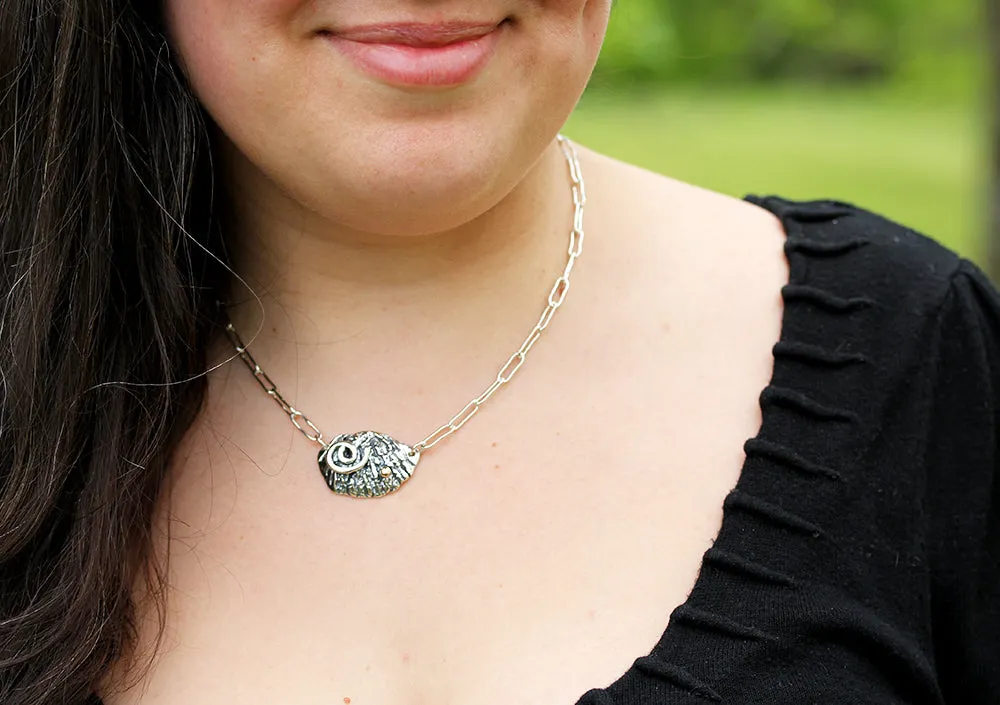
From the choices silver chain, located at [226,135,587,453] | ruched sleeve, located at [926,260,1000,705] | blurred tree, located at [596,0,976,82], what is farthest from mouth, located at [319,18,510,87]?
blurred tree, located at [596,0,976,82]

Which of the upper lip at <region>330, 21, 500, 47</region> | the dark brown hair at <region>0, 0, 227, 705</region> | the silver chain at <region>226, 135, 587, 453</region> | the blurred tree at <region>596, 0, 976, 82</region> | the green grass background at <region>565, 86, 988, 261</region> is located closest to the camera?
the upper lip at <region>330, 21, 500, 47</region>

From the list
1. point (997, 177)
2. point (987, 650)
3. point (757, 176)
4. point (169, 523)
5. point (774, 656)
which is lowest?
point (169, 523)

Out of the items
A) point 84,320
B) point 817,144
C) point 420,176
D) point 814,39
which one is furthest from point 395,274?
point 814,39

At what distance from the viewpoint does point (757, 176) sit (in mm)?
8859

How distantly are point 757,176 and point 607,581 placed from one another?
25.9 feet

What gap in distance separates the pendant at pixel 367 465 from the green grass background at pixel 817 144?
5907 mm

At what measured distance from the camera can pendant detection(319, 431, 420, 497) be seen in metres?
1.44

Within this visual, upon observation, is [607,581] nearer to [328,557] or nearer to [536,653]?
[536,653]

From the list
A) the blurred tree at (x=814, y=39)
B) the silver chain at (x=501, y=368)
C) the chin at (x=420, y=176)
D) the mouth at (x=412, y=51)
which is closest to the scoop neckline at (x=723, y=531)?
the silver chain at (x=501, y=368)

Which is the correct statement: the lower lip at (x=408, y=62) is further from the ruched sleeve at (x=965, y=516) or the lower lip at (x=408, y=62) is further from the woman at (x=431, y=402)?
the ruched sleeve at (x=965, y=516)

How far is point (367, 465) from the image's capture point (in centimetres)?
145

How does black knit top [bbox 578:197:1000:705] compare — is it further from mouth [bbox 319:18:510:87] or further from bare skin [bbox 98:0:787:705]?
mouth [bbox 319:18:510:87]

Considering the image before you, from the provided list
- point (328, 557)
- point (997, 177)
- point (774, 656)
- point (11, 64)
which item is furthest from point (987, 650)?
point (997, 177)

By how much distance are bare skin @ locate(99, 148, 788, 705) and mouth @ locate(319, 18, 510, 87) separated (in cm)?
35
